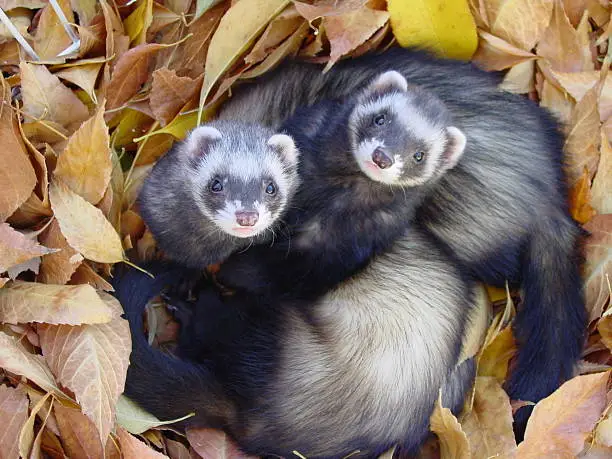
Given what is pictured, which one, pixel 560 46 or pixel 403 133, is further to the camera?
pixel 560 46

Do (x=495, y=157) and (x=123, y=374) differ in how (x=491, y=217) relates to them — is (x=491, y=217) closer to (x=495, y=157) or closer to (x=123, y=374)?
(x=495, y=157)

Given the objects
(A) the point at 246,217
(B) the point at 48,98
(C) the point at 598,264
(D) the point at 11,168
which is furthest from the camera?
(C) the point at 598,264

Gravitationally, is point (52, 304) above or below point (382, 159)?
below

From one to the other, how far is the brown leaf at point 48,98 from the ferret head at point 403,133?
0.63 meters

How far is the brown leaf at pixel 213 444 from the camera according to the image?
179cm

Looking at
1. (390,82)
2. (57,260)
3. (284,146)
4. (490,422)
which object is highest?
(390,82)

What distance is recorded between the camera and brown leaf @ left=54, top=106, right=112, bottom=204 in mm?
1642

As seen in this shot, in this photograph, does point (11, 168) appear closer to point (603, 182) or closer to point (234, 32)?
point (234, 32)

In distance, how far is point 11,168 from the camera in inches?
65.4

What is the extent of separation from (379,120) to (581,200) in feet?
1.83

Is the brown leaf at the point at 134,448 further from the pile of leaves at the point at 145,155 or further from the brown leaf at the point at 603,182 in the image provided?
the brown leaf at the point at 603,182

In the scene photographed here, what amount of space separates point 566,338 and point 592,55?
72 centimetres

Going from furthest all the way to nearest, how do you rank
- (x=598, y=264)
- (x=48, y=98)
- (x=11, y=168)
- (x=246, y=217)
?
1. (x=598, y=264)
2. (x=48, y=98)
3. (x=11, y=168)
4. (x=246, y=217)

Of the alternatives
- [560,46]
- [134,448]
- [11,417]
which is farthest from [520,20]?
[11,417]
